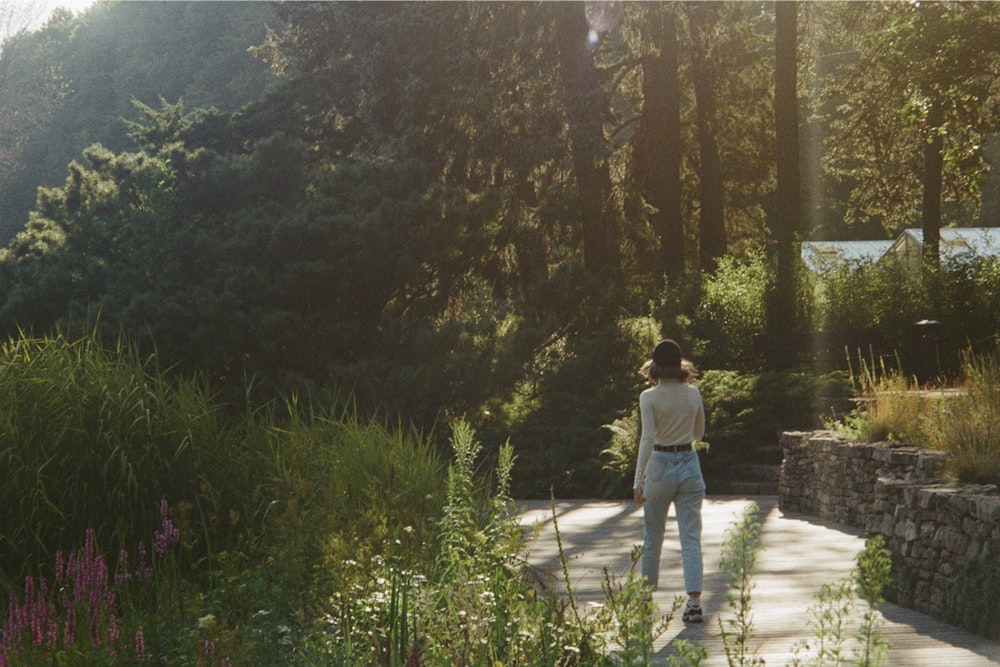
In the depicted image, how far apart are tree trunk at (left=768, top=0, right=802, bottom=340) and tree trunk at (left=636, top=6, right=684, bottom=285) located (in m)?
2.56

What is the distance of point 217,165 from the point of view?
23.0m

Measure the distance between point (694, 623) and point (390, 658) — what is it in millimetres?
2767

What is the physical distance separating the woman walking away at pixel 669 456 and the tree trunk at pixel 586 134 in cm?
1638

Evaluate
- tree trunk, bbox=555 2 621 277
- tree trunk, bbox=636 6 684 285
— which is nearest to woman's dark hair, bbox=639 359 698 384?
tree trunk, bbox=555 2 621 277

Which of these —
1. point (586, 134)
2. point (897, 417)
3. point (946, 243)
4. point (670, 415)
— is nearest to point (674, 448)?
point (670, 415)

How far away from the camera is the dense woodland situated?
65.6ft

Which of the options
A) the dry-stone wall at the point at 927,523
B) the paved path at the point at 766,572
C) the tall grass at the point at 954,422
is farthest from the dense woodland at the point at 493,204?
the dry-stone wall at the point at 927,523

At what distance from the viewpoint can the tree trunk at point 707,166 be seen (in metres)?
29.2

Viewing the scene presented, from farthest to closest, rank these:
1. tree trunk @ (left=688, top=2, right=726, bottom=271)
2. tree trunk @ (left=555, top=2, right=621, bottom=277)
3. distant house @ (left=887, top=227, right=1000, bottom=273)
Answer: distant house @ (left=887, top=227, right=1000, bottom=273), tree trunk @ (left=688, top=2, right=726, bottom=271), tree trunk @ (left=555, top=2, right=621, bottom=277)

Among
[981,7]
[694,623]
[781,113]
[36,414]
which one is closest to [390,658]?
[694,623]

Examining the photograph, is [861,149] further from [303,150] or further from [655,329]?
[303,150]

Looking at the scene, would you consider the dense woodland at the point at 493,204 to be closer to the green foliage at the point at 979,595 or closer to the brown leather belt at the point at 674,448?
the brown leather belt at the point at 674,448

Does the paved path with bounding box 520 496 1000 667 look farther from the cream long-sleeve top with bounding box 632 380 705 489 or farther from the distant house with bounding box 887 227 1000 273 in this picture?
the distant house with bounding box 887 227 1000 273

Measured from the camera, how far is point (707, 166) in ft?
100
